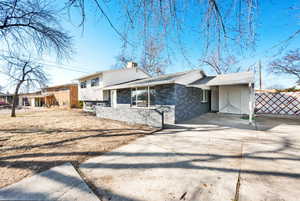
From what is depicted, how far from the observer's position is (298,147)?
3441 millimetres

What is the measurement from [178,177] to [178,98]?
17.6 feet

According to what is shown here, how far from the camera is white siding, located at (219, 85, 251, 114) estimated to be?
9.01 m

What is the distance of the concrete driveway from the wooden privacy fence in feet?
28.5

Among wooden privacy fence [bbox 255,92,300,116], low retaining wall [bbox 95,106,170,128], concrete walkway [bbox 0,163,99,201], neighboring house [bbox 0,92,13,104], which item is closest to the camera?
concrete walkway [bbox 0,163,99,201]

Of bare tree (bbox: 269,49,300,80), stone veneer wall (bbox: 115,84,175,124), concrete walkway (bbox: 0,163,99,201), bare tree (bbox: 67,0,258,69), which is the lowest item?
concrete walkway (bbox: 0,163,99,201)

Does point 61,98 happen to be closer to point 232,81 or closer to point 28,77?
point 28,77

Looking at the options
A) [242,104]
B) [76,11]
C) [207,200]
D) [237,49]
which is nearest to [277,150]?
[207,200]

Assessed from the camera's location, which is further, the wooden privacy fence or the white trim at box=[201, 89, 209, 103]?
the white trim at box=[201, 89, 209, 103]

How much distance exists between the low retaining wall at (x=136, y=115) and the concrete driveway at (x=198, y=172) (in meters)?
2.35

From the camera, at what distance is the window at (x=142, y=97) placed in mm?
8170

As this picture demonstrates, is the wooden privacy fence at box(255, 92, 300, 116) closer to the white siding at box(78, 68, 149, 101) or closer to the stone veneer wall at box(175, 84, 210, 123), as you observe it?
the stone veneer wall at box(175, 84, 210, 123)

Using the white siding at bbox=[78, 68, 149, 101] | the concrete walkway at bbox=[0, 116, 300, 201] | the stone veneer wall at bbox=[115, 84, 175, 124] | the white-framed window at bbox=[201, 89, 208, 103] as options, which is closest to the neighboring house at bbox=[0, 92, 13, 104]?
the white siding at bbox=[78, 68, 149, 101]

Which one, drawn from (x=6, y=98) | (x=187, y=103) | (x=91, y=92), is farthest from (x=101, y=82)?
(x=6, y=98)

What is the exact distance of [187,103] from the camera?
26.3ft
